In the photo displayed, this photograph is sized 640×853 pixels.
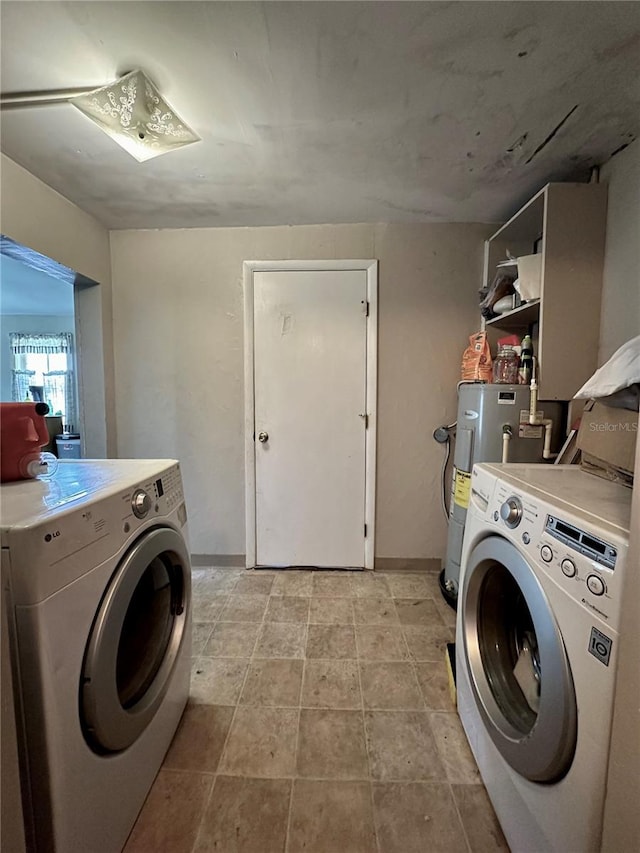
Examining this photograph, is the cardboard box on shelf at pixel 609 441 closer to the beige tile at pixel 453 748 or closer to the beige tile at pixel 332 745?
the beige tile at pixel 453 748

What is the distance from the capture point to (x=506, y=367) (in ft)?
5.43

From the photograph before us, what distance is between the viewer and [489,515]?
91 cm

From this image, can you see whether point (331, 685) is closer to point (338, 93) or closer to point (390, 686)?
point (390, 686)

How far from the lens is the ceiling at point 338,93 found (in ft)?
2.87

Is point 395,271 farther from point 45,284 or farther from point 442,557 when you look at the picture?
point 45,284

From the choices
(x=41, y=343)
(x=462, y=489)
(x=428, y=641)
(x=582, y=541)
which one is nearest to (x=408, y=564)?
(x=428, y=641)

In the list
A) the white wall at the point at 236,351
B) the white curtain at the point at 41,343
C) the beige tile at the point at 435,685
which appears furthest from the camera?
Result: the white curtain at the point at 41,343

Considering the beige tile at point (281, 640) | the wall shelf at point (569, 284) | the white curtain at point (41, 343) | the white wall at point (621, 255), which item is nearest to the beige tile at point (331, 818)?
the beige tile at point (281, 640)

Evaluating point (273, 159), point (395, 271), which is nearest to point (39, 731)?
point (273, 159)

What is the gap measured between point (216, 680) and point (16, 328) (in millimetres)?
5261

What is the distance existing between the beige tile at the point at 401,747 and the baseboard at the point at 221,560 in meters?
1.22

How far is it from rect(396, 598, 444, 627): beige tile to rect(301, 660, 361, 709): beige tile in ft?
1.38

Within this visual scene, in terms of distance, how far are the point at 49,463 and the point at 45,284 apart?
10.1ft

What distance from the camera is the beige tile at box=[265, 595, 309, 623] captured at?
1682 mm
